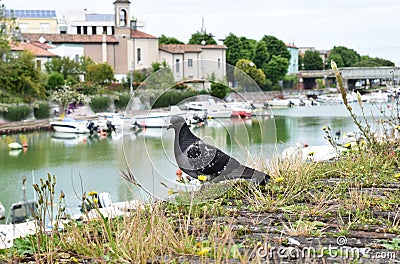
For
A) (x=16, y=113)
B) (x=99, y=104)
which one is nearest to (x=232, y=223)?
(x=16, y=113)

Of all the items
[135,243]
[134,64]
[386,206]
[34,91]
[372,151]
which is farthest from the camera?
[134,64]

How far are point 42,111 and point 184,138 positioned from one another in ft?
119

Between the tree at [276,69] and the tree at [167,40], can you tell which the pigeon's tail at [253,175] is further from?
the tree at [276,69]

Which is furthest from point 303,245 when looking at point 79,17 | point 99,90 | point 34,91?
point 79,17

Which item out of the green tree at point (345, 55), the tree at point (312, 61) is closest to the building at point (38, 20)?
the tree at point (312, 61)

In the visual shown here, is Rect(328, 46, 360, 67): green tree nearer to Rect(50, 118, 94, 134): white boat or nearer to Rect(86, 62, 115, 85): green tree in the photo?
Rect(86, 62, 115, 85): green tree

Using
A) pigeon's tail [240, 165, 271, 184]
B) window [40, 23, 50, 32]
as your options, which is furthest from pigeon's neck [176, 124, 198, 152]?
window [40, 23, 50, 32]

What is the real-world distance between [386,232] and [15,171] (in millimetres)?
19515

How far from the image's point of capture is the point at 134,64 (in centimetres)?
5506

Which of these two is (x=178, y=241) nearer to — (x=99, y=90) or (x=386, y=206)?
(x=386, y=206)

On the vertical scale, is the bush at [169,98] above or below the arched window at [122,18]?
below

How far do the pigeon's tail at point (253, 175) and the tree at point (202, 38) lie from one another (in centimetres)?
6017

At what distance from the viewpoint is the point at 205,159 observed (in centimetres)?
396

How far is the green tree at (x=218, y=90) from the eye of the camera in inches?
171
